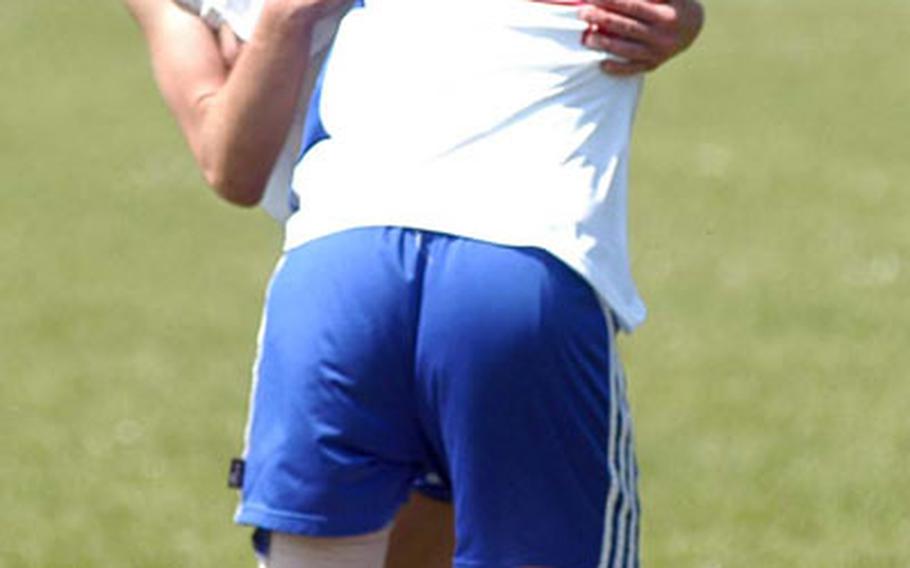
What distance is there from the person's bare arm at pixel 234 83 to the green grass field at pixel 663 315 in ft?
9.65

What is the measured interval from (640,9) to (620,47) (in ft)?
0.38

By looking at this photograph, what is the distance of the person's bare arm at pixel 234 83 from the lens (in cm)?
391

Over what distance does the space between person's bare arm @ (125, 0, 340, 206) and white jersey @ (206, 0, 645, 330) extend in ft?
0.38

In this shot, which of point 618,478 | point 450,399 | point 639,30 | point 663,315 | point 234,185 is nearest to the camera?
point 450,399

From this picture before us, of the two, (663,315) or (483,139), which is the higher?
(483,139)

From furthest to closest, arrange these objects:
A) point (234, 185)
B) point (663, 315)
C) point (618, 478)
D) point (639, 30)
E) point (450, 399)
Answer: point (663, 315) < point (234, 185) < point (639, 30) < point (618, 478) < point (450, 399)

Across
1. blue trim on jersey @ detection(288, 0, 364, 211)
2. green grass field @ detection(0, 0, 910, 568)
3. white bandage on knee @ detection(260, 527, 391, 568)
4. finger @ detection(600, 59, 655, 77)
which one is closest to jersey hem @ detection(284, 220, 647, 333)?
blue trim on jersey @ detection(288, 0, 364, 211)

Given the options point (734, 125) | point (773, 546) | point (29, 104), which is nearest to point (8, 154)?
point (29, 104)

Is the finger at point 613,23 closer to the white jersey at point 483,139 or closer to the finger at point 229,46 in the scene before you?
the white jersey at point 483,139

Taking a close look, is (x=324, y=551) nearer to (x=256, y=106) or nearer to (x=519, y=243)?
(x=519, y=243)

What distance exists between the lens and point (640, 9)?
154 inches

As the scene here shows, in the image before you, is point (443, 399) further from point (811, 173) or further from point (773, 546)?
point (811, 173)

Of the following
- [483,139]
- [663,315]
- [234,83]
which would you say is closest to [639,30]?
[483,139]

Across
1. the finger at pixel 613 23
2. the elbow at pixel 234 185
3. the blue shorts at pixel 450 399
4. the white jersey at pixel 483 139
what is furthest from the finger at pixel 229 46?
the finger at pixel 613 23
